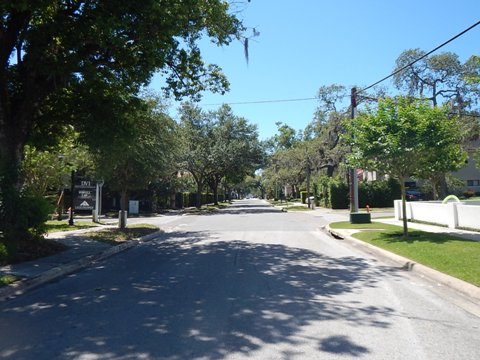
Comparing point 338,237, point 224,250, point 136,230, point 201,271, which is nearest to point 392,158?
point 338,237

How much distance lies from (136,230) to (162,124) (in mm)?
4723

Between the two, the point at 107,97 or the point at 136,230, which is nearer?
the point at 107,97

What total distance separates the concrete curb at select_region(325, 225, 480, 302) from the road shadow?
592 mm

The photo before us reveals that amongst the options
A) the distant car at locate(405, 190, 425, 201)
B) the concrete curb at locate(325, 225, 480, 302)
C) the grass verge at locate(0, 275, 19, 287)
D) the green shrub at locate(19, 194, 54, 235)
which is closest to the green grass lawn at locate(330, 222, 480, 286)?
the concrete curb at locate(325, 225, 480, 302)

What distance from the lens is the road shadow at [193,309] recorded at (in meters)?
5.23

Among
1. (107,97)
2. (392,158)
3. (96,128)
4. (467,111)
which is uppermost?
(467,111)

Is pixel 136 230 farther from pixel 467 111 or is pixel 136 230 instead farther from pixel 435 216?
pixel 467 111

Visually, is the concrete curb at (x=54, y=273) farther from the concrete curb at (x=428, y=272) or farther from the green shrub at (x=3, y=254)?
the concrete curb at (x=428, y=272)

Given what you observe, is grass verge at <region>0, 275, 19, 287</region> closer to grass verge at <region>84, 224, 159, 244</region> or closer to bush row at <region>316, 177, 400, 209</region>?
grass verge at <region>84, 224, 159, 244</region>

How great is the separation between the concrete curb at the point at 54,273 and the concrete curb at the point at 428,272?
7.70 m

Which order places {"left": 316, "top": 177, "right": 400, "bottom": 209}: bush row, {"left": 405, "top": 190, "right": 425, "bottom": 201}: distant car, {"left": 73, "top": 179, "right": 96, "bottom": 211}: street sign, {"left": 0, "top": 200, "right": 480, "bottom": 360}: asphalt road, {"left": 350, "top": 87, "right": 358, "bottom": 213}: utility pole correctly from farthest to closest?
{"left": 405, "top": 190, "right": 425, "bottom": 201}: distant car → {"left": 316, "top": 177, "right": 400, "bottom": 209}: bush row → {"left": 73, "top": 179, "right": 96, "bottom": 211}: street sign → {"left": 350, "top": 87, "right": 358, "bottom": 213}: utility pole → {"left": 0, "top": 200, "right": 480, "bottom": 360}: asphalt road

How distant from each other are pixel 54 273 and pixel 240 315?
5.36 meters

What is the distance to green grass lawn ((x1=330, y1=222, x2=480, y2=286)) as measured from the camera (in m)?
9.40

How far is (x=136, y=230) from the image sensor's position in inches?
790
